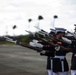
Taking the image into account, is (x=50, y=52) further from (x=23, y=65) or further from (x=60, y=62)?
(x=23, y=65)

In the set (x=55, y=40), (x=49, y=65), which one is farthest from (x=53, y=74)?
(x=55, y=40)

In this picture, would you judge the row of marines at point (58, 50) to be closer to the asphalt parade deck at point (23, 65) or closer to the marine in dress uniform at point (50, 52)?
the marine in dress uniform at point (50, 52)

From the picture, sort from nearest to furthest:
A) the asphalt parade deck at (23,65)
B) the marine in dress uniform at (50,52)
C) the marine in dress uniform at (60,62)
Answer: the marine in dress uniform at (60,62)
the marine in dress uniform at (50,52)
the asphalt parade deck at (23,65)

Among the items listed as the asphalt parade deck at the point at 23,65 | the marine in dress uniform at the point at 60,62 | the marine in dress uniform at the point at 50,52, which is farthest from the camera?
the asphalt parade deck at the point at 23,65

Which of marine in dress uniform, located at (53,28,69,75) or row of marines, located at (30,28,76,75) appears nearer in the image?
row of marines, located at (30,28,76,75)

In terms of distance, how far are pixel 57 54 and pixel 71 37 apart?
825mm

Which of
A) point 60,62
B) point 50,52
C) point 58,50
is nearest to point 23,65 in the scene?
point 50,52

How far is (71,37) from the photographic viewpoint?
28.6 ft

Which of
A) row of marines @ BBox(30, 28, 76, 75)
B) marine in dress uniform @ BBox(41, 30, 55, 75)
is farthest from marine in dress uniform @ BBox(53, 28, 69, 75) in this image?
marine in dress uniform @ BBox(41, 30, 55, 75)

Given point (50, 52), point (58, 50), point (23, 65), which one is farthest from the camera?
point (23, 65)

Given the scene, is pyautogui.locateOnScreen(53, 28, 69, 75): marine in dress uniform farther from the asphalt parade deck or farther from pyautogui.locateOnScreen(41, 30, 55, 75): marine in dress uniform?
the asphalt parade deck

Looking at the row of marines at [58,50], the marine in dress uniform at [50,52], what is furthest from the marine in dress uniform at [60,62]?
the marine in dress uniform at [50,52]

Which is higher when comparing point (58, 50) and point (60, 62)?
point (58, 50)

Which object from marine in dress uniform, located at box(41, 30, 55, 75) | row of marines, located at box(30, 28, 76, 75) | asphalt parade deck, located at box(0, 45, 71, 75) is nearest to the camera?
row of marines, located at box(30, 28, 76, 75)
